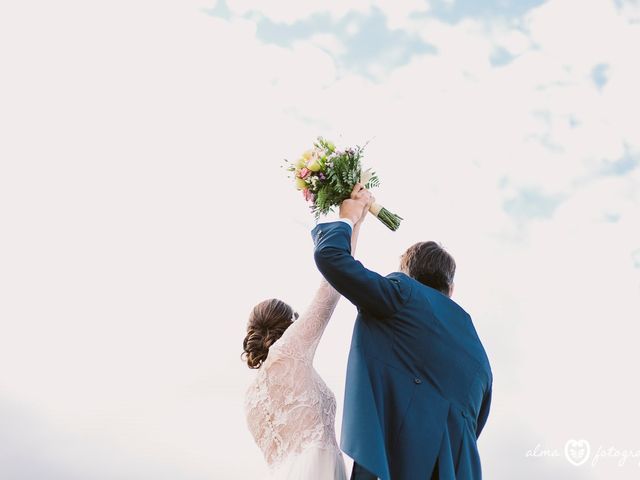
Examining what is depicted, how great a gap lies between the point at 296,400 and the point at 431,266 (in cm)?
129

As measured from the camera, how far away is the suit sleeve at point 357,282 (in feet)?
15.3

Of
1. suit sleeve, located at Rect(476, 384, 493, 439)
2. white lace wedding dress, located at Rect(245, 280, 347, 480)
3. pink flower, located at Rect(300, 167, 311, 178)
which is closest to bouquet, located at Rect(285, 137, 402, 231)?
pink flower, located at Rect(300, 167, 311, 178)

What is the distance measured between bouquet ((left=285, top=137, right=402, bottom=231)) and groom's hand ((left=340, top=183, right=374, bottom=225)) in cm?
7

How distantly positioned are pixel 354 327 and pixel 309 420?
915 millimetres

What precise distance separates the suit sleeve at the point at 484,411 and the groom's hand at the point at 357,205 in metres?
1.42

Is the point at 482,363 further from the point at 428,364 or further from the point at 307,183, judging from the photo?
the point at 307,183

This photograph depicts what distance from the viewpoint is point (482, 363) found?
16.3ft

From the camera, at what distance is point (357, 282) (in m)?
4.63

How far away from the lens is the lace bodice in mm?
5426

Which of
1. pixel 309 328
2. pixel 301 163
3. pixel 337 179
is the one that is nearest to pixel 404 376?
pixel 309 328

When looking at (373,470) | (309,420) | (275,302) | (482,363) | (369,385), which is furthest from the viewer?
(275,302)

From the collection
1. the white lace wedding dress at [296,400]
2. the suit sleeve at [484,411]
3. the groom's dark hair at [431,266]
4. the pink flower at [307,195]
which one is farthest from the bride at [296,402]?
the suit sleeve at [484,411]

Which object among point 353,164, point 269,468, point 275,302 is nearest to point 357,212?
point 353,164

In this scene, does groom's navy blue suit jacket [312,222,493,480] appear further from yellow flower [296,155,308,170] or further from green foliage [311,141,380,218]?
yellow flower [296,155,308,170]
